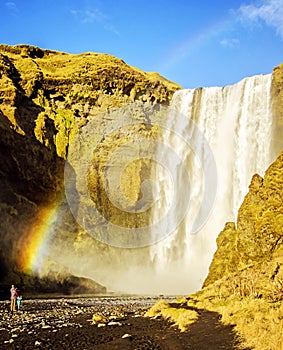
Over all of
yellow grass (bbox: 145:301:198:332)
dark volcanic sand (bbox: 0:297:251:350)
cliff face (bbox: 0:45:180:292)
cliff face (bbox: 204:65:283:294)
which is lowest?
dark volcanic sand (bbox: 0:297:251:350)

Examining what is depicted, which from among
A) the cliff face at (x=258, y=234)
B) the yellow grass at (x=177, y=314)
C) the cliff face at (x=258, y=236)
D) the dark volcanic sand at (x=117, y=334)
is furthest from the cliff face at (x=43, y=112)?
the yellow grass at (x=177, y=314)

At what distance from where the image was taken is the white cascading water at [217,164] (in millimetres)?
49156

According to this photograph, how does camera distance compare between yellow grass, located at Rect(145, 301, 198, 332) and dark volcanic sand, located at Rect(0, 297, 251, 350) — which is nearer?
dark volcanic sand, located at Rect(0, 297, 251, 350)

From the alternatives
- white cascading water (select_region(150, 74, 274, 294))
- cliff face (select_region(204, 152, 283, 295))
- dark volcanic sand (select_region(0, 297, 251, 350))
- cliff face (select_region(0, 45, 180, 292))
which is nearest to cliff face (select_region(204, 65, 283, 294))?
cliff face (select_region(204, 152, 283, 295))

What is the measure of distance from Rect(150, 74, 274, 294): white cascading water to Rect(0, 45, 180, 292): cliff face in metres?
7.60

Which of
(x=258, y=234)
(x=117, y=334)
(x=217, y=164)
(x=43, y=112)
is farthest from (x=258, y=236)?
(x=43, y=112)

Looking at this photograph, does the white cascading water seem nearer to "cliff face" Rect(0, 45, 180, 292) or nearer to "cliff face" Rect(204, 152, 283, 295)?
"cliff face" Rect(0, 45, 180, 292)

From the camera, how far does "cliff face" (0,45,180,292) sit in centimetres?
4600

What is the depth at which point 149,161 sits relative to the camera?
60469mm

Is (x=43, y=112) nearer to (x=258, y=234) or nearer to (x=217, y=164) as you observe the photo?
(x=217, y=164)

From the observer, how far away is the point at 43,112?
55156mm

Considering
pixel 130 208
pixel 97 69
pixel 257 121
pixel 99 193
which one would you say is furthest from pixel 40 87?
pixel 257 121

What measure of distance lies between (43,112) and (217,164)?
992 inches

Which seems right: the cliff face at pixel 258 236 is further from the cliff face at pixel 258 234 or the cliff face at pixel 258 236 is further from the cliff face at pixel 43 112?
the cliff face at pixel 43 112
